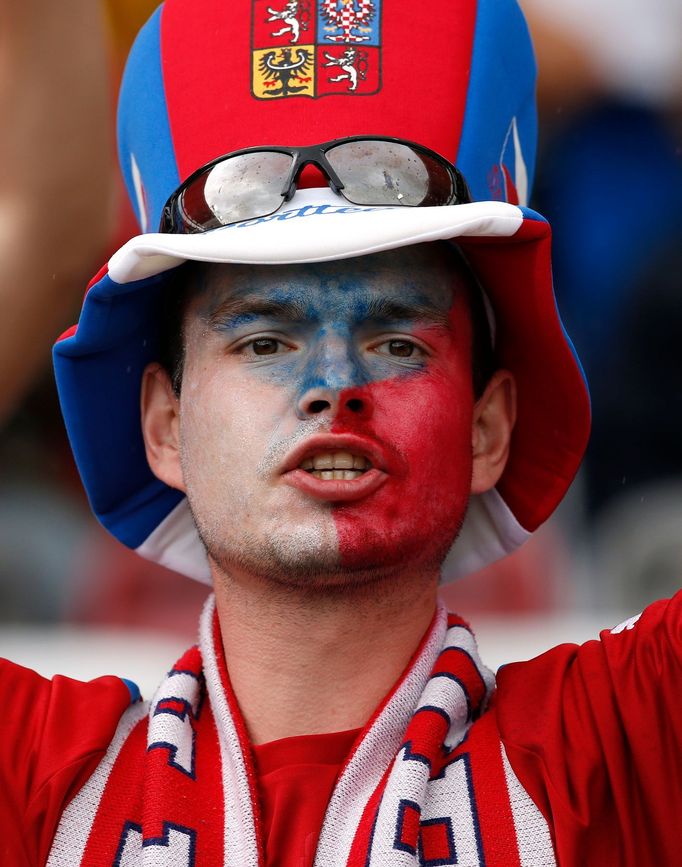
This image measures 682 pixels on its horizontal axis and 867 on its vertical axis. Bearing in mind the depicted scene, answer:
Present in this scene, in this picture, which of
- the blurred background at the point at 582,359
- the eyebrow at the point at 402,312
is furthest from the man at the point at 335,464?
the blurred background at the point at 582,359

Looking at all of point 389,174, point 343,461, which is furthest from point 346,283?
point 343,461

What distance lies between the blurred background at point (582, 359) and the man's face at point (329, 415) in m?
1.46

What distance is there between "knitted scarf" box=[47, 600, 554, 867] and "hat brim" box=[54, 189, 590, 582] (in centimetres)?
35

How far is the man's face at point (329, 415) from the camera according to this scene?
186cm

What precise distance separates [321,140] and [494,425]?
0.54 metres

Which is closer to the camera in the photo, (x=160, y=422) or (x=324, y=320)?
(x=324, y=320)

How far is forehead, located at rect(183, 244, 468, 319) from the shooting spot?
195 cm

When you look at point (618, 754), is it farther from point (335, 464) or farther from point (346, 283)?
point (346, 283)

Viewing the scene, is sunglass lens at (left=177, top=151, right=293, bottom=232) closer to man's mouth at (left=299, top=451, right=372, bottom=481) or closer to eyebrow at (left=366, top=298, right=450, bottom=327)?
eyebrow at (left=366, top=298, right=450, bottom=327)

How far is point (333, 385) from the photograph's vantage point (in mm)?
1869

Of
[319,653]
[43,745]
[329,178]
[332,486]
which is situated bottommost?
[43,745]

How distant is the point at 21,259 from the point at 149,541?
3.80 ft

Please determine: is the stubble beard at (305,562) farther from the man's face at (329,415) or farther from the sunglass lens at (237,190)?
the sunglass lens at (237,190)

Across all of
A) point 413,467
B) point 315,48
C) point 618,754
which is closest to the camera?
point 618,754
